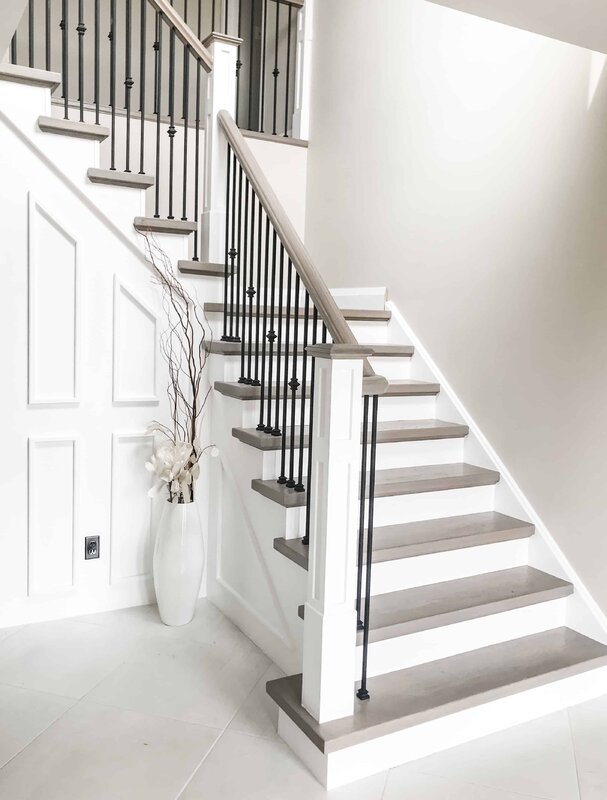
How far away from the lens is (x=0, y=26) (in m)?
2.04

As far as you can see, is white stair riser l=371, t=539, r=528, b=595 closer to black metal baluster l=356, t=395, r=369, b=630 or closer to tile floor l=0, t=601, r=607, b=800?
black metal baluster l=356, t=395, r=369, b=630

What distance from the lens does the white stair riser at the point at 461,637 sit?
2.48 meters

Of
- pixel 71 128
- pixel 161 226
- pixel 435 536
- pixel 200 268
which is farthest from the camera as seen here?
pixel 200 268

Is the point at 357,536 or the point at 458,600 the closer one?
the point at 357,536

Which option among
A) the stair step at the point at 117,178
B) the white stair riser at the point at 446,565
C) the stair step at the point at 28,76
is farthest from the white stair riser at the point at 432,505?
the stair step at the point at 28,76

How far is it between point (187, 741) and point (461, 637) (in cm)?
103

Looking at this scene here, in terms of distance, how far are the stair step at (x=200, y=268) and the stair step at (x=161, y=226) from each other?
15 cm

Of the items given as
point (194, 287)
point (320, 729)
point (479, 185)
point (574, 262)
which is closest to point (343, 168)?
point (479, 185)

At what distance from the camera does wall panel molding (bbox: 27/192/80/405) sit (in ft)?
9.96

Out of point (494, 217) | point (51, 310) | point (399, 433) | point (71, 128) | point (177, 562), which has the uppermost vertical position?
point (71, 128)

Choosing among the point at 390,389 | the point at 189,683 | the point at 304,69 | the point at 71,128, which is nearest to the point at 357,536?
the point at 189,683

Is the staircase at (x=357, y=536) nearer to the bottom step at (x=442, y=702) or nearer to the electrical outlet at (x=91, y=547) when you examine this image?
the bottom step at (x=442, y=702)

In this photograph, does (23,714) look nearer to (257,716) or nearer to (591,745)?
(257,716)

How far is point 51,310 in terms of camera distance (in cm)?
309
